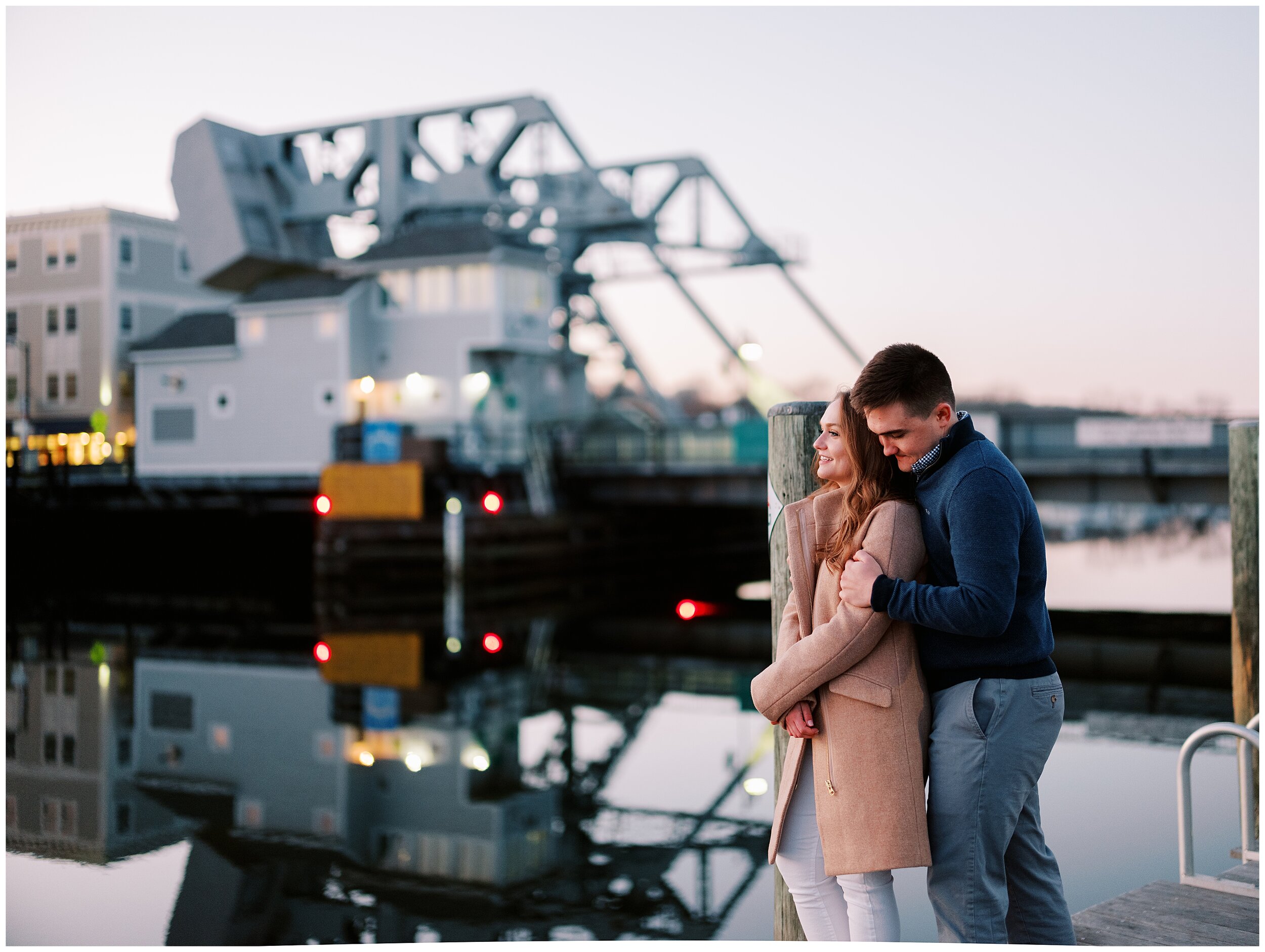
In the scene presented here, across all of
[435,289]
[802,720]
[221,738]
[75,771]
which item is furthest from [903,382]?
[435,289]

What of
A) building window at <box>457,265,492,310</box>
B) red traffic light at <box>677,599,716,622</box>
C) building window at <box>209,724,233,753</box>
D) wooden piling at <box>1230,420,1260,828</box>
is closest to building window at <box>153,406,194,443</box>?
building window at <box>457,265,492,310</box>

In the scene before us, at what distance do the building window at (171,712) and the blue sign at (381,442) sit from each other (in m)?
13.5

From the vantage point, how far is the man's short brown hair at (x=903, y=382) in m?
3.16

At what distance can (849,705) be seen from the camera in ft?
10.6

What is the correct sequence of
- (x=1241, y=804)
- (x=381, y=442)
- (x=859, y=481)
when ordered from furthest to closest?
(x=381, y=442), (x=1241, y=804), (x=859, y=481)

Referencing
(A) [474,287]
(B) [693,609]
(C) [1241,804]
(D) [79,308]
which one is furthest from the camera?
(D) [79,308]

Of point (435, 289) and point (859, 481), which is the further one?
point (435, 289)

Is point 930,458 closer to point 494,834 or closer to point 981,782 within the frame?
point 981,782

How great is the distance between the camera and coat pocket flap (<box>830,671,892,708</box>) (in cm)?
319

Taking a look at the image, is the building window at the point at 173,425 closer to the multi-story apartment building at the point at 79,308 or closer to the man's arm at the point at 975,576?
the multi-story apartment building at the point at 79,308

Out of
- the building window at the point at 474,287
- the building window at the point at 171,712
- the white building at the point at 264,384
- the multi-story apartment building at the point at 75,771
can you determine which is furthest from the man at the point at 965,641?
the white building at the point at 264,384

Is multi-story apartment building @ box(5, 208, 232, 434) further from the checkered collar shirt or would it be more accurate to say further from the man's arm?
the man's arm

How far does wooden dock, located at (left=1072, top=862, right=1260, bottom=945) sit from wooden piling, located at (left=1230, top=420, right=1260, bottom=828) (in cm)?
128

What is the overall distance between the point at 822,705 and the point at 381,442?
2610 cm
